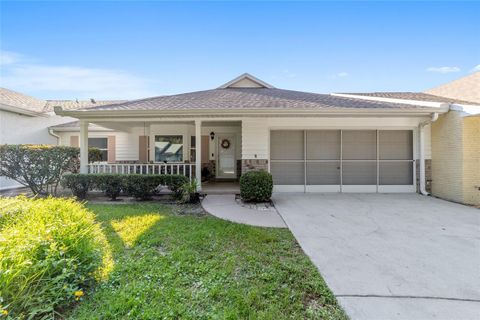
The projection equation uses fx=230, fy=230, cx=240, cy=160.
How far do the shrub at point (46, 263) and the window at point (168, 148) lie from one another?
8755mm

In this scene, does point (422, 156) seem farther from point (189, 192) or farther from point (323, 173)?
point (189, 192)

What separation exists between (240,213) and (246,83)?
9143 mm

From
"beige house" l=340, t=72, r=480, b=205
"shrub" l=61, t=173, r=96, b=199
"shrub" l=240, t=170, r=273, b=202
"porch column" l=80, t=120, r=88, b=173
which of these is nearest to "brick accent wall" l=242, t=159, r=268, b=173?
"shrub" l=240, t=170, r=273, b=202

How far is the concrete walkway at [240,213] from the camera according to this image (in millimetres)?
5371

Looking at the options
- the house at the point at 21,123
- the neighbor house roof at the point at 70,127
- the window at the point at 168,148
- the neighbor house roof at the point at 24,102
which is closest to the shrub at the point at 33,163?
the neighbor house roof at the point at 24,102

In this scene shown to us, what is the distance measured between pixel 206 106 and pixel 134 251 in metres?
5.64

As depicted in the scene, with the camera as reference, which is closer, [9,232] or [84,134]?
[9,232]

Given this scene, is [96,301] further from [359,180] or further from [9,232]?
[359,180]

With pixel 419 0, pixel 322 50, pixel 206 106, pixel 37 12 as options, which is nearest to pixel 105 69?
pixel 37 12

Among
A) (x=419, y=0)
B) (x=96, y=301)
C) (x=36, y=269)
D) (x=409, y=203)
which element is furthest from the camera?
(x=419, y=0)

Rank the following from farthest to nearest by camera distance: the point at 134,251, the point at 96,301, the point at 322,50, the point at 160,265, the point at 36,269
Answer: the point at 322,50
the point at 134,251
the point at 160,265
the point at 96,301
the point at 36,269

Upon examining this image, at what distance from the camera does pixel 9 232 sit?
8.95 ft

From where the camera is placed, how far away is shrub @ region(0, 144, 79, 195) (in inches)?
297

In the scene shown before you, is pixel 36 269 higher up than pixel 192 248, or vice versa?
pixel 36 269
